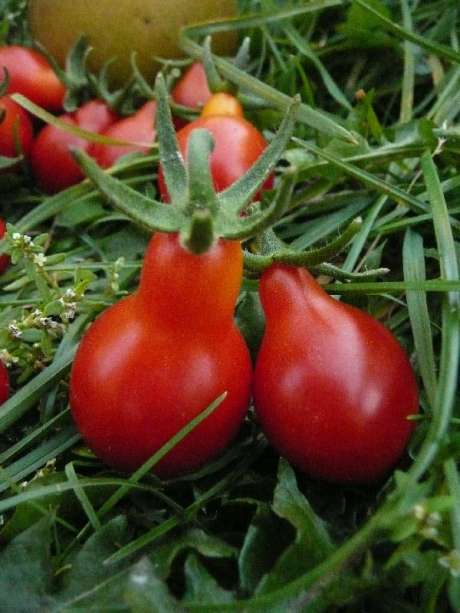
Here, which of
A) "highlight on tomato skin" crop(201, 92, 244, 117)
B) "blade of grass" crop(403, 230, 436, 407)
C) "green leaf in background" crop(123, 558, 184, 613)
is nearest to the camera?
"green leaf in background" crop(123, 558, 184, 613)

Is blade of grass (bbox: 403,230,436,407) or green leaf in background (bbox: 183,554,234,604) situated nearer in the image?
green leaf in background (bbox: 183,554,234,604)

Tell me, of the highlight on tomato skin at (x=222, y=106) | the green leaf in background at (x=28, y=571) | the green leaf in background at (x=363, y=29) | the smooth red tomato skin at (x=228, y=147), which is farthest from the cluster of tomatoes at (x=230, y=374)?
the green leaf in background at (x=363, y=29)

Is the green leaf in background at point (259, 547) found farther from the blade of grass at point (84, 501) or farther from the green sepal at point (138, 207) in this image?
the green sepal at point (138, 207)

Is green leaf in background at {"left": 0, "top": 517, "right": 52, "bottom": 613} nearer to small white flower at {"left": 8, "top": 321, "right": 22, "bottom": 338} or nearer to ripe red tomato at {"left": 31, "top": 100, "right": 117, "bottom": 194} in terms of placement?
small white flower at {"left": 8, "top": 321, "right": 22, "bottom": 338}

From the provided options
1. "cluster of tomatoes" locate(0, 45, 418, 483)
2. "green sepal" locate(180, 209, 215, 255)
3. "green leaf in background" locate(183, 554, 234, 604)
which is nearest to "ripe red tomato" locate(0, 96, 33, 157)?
"cluster of tomatoes" locate(0, 45, 418, 483)

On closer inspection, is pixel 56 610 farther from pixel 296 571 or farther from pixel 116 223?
pixel 116 223

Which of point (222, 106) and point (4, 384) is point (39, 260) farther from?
point (222, 106)
